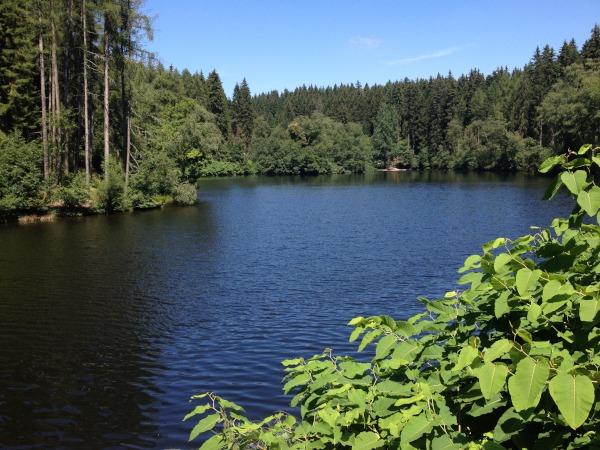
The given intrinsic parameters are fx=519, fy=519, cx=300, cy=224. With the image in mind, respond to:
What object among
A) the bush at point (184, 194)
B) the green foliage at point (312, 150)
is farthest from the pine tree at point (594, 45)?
the bush at point (184, 194)

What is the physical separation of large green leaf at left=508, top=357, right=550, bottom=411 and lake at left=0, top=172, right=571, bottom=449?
22.5 ft

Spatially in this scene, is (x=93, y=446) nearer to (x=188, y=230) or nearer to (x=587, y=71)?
(x=188, y=230)

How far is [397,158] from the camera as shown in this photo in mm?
131000

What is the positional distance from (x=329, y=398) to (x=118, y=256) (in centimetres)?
2207

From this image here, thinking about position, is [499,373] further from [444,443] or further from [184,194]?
[184,194]

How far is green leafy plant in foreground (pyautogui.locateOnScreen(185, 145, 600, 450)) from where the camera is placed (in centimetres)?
294

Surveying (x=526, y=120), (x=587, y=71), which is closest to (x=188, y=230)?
(x=587, y=71)

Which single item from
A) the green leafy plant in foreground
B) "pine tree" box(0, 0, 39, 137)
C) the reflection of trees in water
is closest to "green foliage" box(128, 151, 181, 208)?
"pine tree" box(0, 0, 39, 137)

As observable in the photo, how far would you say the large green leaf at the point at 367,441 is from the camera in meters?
3.54

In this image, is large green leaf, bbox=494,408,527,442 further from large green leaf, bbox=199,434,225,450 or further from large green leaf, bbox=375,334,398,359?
large green leaf, bbox=199,434,225,450

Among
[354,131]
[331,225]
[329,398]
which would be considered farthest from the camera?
[354,131]

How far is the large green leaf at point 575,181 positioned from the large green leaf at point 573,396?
4.10ft

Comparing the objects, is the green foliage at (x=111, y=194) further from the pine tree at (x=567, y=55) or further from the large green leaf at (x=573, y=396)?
the pine tree at (x=567, y=55)

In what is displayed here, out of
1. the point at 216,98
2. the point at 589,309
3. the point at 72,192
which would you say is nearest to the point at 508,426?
the point at 589,309
